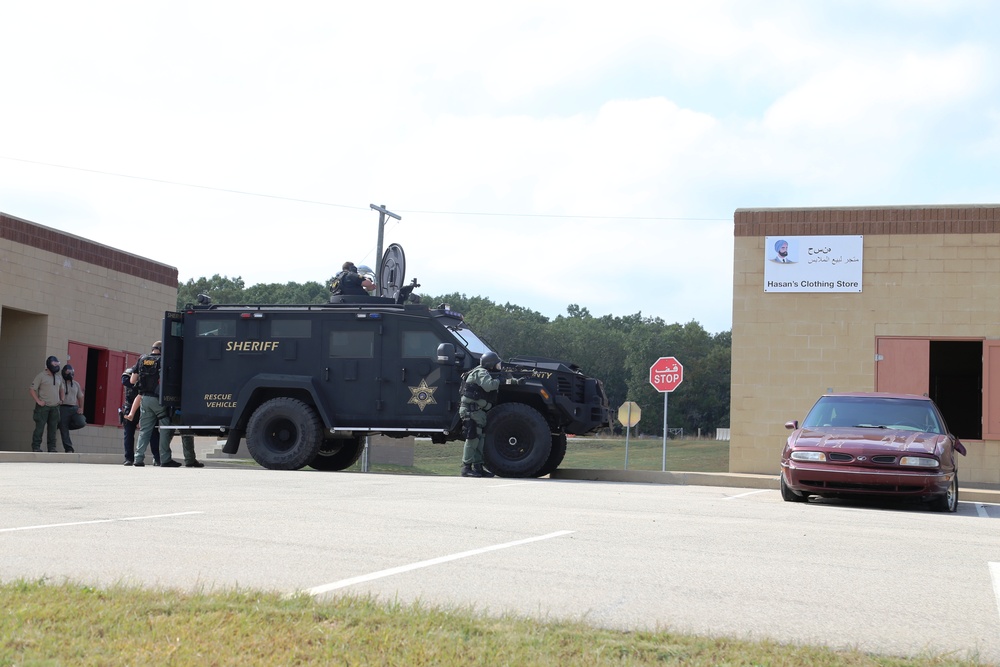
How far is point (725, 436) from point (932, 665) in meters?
70.8

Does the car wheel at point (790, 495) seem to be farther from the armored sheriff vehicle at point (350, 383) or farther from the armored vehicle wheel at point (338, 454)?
the armored vehicle wheel at point (338, 454)

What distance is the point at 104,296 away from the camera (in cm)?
2625

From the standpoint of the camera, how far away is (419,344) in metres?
16.6

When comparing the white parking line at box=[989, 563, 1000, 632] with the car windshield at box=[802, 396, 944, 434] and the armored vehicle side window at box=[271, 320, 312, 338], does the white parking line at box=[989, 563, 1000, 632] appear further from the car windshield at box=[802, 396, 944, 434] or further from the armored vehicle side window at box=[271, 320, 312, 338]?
the armored vehicle side window at box=[271, 320, 312, 338]

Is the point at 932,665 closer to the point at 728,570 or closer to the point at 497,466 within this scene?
the point at 728,570

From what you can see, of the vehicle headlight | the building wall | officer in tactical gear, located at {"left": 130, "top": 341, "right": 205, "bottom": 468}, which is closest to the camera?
the vehicle headlight

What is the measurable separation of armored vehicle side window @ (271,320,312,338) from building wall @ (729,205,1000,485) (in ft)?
24.0

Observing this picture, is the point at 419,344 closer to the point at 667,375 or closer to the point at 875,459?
the point at 667,375

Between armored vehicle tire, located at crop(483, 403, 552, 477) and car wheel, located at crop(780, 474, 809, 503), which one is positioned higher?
armored vehicle tire, located at crop(483, 403, 552, 477)

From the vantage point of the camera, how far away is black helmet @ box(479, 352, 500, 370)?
15422 millimetres

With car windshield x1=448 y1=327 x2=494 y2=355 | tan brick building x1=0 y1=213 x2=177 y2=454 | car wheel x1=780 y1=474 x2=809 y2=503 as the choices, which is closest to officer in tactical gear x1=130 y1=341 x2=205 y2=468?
car windshield x1=448 y1=327 x2=494 y2=355

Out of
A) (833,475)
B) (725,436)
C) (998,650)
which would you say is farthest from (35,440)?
(725,436)

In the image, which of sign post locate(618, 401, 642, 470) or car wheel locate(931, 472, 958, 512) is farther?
sign post locate(618, 401, 642, 470)

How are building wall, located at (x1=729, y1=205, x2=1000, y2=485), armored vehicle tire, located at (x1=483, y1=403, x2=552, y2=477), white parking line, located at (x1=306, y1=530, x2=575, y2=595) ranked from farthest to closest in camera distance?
building wall, located at (x1=729, y1=205, x2=1000, y2=485), armored vehicle tire, located at (x1=483, y1=403, x2=552, y2=477), white parking line, located at (x1=306, y1=530, x2=575, y2=595)
